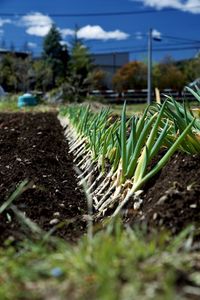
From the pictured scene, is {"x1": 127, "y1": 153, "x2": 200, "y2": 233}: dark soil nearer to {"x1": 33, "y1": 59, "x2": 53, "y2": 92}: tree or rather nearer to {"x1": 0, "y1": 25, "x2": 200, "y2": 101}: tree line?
{"x1": 33, "y1": 59, "x2": 53, "y2": 92}: tree

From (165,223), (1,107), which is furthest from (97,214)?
(1,107)

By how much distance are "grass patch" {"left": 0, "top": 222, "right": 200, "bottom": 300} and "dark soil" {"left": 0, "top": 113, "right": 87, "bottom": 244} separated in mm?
530

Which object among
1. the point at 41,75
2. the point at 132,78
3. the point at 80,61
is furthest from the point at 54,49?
the point at 41,75

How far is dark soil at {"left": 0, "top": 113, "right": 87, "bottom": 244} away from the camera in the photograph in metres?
2.64

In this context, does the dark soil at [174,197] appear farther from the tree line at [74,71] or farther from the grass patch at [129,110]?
the tree line at [74,71]

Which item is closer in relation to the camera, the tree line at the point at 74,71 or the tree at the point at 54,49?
the tree line at the point at 74,71

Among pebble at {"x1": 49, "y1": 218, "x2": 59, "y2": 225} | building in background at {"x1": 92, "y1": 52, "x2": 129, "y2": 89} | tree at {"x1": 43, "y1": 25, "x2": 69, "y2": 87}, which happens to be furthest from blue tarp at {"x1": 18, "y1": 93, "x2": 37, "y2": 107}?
building in background at {"x1": 92, "y1": 52, "x2": 129, "y2": 89}

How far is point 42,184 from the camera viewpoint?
3.69 meters

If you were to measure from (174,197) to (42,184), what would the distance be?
1529mm

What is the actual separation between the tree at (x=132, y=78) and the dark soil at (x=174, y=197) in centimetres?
5139

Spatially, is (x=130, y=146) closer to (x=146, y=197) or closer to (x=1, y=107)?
(x=146, y=197)

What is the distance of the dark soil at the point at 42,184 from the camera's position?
2636mm

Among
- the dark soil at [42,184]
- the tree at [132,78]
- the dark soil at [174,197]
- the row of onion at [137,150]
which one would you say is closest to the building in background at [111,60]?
the tree at [132,78]

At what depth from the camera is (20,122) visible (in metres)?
9.42
